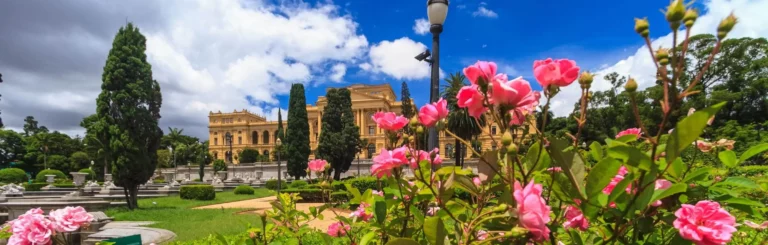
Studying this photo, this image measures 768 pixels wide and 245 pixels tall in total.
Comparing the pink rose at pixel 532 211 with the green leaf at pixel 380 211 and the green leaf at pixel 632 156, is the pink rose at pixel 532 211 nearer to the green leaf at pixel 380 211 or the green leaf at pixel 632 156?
the green leaf at pixel 632 156

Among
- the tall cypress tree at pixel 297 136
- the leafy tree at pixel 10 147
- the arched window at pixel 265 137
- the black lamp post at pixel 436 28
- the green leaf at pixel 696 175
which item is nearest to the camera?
the green leaf at pixel 696 175

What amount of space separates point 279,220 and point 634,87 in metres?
1.30

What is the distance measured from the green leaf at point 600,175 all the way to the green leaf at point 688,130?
83 mm

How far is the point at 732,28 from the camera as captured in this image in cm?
65

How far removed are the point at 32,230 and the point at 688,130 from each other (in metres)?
1.61

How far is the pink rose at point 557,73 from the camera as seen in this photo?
2.44 feet

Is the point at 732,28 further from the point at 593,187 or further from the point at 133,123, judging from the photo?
the point at 133,123

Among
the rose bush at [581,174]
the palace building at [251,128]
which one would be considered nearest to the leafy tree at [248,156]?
the palace building at [251,128]

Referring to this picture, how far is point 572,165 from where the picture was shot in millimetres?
751

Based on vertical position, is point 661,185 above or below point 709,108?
below

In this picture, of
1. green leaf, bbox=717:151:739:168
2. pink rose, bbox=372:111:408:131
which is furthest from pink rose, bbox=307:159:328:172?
green leaf, bbox=717:151:739:168

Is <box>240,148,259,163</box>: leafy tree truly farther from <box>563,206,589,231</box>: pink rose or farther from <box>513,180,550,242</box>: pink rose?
<box>513,180,550,242</box>: pink rose

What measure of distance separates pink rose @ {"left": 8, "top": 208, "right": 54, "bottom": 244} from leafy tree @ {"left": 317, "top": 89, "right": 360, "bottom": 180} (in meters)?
24.6

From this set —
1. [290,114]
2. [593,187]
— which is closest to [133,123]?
[593,187]
